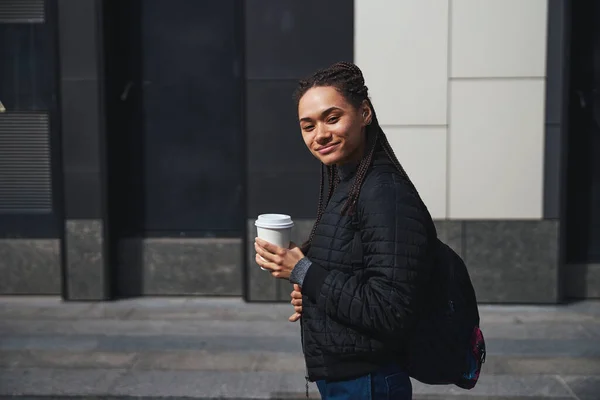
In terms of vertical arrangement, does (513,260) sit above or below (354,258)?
below

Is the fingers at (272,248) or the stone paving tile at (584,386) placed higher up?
the fingers at (272,248)

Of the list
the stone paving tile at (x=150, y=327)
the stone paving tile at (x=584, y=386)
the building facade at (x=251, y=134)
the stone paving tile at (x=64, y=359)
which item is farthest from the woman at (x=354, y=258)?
the building facade at (x=251, y=134)

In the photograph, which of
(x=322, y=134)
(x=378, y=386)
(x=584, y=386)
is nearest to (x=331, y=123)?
(x=322, y=134)

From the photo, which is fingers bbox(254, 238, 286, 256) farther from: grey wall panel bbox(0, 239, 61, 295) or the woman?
grey wall panel bbox(0, 239, 61, 295)

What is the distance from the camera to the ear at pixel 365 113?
241cm

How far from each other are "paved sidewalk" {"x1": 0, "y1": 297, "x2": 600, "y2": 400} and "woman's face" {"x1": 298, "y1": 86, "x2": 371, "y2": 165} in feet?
10.8

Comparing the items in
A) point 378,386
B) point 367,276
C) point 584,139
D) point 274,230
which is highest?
point 584,139

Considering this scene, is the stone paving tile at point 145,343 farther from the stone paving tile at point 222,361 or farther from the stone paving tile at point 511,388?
the stone paving tile at point 511,388

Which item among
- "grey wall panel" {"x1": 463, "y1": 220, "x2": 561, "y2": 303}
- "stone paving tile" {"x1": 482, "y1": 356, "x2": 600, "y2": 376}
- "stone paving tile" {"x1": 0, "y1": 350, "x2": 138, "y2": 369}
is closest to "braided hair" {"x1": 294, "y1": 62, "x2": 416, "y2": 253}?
"stone paving tile" {"x1": 482, "y1": 356, "x2": 600, "y2": 376}

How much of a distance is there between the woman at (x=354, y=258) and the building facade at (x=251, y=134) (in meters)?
5.49

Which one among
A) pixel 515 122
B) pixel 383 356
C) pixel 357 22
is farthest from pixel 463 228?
pixel 383 356

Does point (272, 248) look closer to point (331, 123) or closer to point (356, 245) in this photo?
point (356, 245)

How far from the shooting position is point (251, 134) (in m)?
7.95

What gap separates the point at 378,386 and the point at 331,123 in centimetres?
Result: 86
